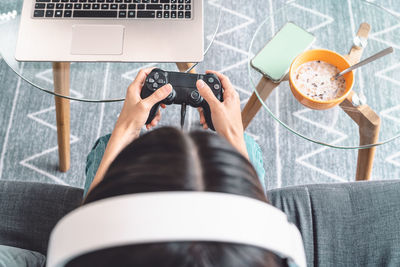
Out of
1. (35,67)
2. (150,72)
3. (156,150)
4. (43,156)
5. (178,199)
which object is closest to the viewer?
(178,199)

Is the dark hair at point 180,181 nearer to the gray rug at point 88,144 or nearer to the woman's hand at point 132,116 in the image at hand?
the woman's hand at point 132,116

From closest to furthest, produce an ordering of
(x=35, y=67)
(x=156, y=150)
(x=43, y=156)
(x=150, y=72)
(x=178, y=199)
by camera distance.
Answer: (x=178, y=199)
(x=156, y=150)
(x=150, y=72)
(x=35, y=67)
(x=43, y=156)

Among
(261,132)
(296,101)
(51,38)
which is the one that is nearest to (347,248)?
(296,101)

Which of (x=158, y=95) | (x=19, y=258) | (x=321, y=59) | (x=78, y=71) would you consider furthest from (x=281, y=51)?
(x=19, y=258)

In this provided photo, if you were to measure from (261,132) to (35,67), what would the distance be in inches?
29.4

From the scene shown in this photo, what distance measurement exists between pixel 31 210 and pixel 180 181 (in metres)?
0.58

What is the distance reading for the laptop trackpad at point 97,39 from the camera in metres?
0.91

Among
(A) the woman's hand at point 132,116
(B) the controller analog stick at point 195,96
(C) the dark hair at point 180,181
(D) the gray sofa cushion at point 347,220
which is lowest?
(D) the gray sofa cushion at point 347,220

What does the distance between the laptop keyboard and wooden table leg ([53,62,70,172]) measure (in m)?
0.13

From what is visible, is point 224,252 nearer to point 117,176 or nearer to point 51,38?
point 117,176

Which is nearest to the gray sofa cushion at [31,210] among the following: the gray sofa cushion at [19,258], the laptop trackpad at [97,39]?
the gray sofa cushion at [19,258]

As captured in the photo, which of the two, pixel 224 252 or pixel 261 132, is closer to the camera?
pixel 224 252

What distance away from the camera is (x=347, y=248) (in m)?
0.86

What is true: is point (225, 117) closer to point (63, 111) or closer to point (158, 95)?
point (158, 95)
